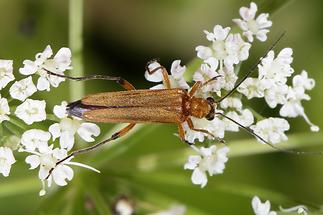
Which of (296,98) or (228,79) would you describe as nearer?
(228,79)

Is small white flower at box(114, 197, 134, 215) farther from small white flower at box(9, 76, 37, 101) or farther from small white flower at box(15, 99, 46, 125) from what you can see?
small white flower at box(9, 76, 37, 101)

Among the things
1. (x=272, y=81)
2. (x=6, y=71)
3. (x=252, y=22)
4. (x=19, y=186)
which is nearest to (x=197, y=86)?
(x=272, y=81)

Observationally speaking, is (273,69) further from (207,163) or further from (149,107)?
(149,107)

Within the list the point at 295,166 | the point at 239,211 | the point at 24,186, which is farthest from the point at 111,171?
the point at 295,166

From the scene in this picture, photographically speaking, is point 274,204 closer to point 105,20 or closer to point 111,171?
point 111,171

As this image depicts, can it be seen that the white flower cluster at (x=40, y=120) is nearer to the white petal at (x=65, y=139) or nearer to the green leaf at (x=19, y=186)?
the white petal at (x=65, y=139)

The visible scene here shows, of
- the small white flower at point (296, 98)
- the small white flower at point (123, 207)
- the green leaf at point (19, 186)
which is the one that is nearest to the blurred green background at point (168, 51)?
the green leaf at point (19, 186)

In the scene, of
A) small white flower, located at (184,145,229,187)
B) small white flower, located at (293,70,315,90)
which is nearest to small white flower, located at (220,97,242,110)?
small white flower, located at (184,145,229,187)
